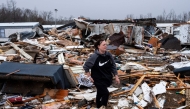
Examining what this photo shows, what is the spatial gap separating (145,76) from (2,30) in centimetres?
2634

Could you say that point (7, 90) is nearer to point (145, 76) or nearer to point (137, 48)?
point (145, 76)

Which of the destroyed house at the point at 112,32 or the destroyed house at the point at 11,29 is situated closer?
the destroyed house at the point at 112,32

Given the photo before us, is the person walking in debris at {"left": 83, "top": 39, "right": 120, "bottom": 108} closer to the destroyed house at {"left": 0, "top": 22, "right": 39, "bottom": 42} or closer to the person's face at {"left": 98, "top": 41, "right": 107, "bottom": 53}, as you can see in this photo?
the person's face at {"left": 98, "top": 41, "right": 107, "bottom": 53}

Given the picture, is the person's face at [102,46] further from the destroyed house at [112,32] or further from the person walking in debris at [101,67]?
the destroyed house at [112,32]

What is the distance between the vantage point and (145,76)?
22.7ft

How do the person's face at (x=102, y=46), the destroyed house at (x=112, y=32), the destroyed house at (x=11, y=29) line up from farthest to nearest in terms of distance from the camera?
the destroyed house at (x=11, y=29) → the destroyed house at (x=112, y=32) → the person's face at (x=102, y=46)

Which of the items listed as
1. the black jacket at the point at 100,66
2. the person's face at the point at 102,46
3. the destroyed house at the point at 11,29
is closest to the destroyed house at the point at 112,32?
the black jacket at the point at 100,66

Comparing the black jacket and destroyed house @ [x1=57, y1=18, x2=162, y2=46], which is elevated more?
destroyed house @ [x1=57, y1=18, x2=162, y2=46]

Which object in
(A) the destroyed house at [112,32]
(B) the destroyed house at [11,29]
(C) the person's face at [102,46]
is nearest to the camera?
(C) the person's face at [102,46]

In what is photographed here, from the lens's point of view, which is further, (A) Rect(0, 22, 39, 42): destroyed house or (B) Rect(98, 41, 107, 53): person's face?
(A) Rect(0, 22, 39, 42): destroyed house

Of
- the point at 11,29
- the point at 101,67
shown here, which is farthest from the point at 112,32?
the point at 11,29

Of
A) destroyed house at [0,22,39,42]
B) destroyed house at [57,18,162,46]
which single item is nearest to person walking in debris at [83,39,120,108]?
destroyed house at [57,18,162,46]

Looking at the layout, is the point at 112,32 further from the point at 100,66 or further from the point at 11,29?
the point at 11,29

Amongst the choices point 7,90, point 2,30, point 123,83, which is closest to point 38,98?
point 7,90
